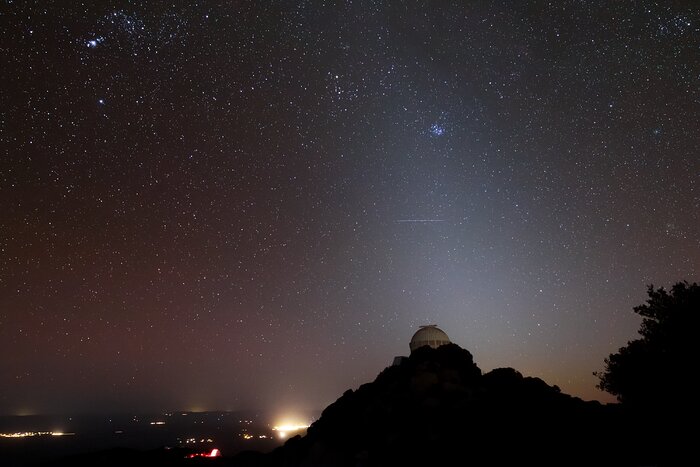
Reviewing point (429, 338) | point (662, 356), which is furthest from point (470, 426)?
point (429, 338)

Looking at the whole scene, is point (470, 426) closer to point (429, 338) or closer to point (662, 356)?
point (662, 356)

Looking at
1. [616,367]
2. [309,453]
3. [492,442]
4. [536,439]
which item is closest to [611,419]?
[536,439]

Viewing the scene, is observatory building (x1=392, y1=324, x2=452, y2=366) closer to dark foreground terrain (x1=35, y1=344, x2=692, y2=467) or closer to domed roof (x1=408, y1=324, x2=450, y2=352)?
domed roof (x1=408, y1=324, x2=450, y2=352)

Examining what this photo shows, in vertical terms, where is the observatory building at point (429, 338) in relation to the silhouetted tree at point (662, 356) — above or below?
above

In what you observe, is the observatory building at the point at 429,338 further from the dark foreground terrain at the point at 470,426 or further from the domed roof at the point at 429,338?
the dark foreground terrain at the point at 470,426

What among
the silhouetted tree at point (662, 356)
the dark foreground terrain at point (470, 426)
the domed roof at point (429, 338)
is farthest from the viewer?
the domed roof at point (429, 338)

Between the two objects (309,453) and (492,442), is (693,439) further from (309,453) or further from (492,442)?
(309,453)

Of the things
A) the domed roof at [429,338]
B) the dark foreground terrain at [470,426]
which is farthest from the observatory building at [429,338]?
the dark foreground terrain at [470,426]
